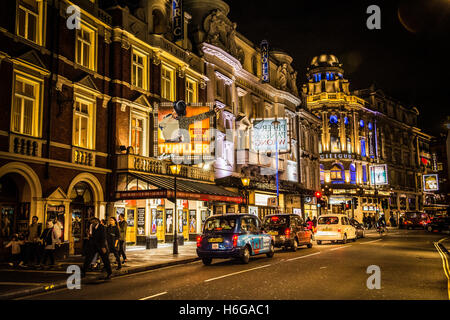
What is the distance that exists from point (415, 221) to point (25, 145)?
5050 centimetres

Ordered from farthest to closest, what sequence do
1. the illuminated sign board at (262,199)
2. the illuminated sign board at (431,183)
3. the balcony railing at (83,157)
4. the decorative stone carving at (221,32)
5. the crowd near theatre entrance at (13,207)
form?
the illuminated sign board at (431,183) → the illuminated sign board at (262,199) → the decorative stone carving at (221,32) → the balcony railing at (83,157) → the crowd near theatre entrance at (13,207)

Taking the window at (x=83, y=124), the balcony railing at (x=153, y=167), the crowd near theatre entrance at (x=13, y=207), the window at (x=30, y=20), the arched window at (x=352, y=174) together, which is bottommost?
the crowd near theatre entrance at (x=13, y=207)

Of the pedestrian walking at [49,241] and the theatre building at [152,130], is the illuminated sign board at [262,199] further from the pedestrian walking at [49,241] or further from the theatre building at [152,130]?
the pedestrian walking at [49,241]

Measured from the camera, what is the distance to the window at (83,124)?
67.5 ft

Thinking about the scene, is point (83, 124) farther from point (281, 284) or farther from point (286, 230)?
point (281, 284)

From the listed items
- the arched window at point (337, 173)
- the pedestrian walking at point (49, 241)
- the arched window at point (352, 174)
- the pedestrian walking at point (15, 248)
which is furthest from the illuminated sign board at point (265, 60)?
the arched window at point (352, 174)

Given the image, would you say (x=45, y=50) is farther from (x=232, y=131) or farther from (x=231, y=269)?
(x=232, y=131)

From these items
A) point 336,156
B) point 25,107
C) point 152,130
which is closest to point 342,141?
point 336,156

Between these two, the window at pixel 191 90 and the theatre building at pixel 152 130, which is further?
the window at pixel 191 90

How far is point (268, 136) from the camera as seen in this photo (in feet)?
119

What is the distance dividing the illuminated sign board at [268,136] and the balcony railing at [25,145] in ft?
69.8

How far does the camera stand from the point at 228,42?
35.8 m

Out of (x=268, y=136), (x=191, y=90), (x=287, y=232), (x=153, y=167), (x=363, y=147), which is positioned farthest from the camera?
(x=363, y=147)

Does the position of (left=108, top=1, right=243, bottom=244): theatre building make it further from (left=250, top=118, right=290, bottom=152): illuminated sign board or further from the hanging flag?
(left=250, top=118, right=290, bottom=152): illuminated sign board
